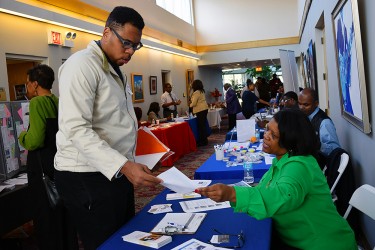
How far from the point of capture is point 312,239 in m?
1.77

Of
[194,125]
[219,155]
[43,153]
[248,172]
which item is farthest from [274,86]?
[43,153]

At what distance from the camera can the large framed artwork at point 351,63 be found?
2.23 meters

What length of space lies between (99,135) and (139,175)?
0.30 meters

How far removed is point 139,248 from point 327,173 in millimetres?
1828

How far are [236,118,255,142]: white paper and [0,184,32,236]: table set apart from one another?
242 cm

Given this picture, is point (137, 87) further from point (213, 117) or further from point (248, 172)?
point (248, 172)

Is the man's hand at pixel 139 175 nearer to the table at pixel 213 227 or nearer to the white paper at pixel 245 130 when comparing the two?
the table at pixel 213 227

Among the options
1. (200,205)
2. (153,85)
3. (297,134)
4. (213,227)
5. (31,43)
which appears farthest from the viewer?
(153,85)

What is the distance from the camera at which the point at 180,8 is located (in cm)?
1411

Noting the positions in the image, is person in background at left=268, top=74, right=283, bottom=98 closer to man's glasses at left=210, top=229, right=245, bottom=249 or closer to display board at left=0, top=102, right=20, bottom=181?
display board at left=0, top=102, right=20, bottom=181

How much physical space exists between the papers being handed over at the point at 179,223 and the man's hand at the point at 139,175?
1.01 ft

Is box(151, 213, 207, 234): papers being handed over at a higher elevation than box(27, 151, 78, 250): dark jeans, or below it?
higher

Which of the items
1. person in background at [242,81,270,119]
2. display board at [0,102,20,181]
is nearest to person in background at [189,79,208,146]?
person in background at [242,81,270,119]

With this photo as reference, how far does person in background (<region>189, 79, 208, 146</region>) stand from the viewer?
32.0 feet
